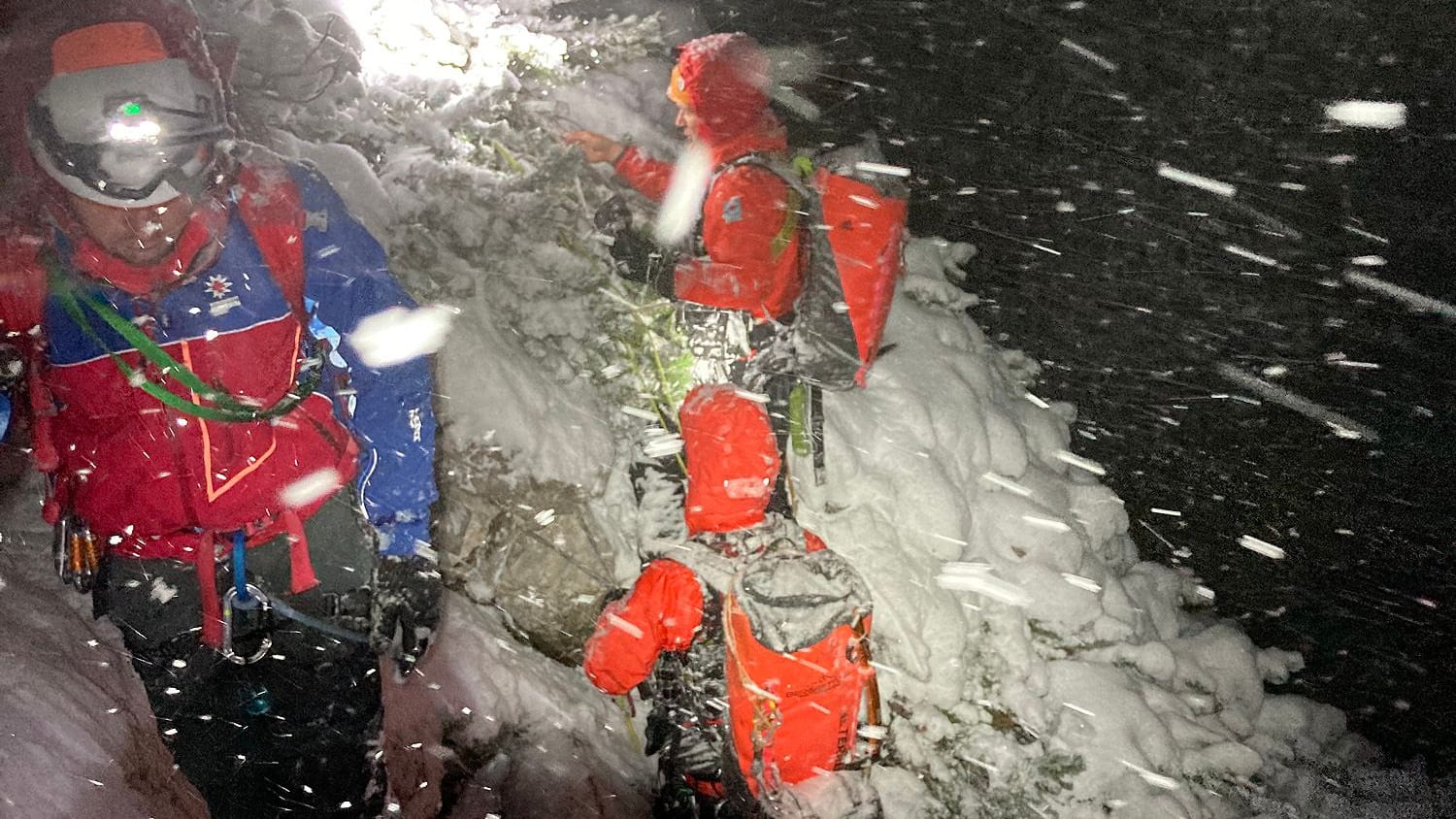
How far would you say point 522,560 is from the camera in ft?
13.7

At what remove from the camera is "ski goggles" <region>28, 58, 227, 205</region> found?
2.20 metres

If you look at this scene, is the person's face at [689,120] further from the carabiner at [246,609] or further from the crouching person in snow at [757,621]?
the carabiner at [246,609]

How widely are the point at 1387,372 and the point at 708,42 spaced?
175 inches

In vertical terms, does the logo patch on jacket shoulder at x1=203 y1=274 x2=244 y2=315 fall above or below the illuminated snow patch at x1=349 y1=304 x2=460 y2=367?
above

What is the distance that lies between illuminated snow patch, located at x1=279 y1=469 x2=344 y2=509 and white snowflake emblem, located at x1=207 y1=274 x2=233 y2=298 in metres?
0.68

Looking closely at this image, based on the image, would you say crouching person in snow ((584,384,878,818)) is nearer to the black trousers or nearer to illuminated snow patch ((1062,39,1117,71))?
the black trousers

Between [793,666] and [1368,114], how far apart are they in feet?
14.2

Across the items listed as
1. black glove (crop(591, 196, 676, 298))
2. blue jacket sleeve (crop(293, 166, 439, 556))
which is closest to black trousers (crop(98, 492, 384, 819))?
blue jacket sleeve (crop(293, 166, 439, 556))

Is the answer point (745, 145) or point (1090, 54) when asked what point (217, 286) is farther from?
point (1090, 54)

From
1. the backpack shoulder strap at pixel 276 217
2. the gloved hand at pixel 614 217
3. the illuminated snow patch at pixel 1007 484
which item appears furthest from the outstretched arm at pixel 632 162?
the illuminated snow patch at pixel 1007 484

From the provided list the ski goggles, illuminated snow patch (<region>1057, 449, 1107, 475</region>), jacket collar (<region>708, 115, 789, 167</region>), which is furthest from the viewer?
illuminated snow patch (<region>1057, 449, 1107, 475</region>)

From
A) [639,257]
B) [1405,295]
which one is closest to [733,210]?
[639,257]

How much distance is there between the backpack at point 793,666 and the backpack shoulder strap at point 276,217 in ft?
6.83

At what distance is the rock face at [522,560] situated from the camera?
13.7 feet
